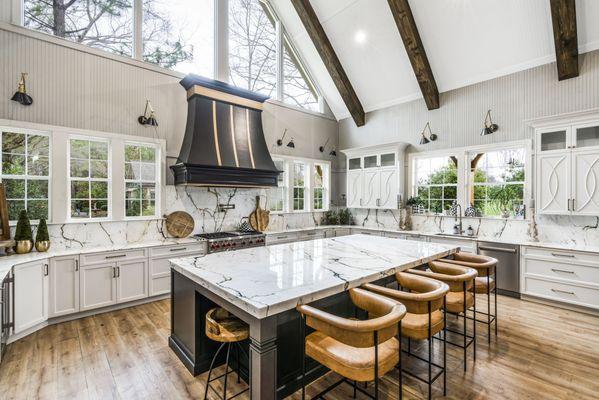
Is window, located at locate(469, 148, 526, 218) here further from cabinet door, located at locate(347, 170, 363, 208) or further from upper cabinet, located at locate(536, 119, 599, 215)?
cabinet door, located at locate(347, 170, 363, 208)

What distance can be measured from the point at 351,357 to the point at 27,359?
3062mm

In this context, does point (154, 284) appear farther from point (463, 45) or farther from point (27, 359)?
point (463, 45)

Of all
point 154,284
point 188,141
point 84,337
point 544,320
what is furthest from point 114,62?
point 544,320

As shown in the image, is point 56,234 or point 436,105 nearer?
point 56,234

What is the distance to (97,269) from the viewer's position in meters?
3.83

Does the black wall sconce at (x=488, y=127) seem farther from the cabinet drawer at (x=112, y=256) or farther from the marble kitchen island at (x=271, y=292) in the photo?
the cabinet drawer at (x=112, y=256)

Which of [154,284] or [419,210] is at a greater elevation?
[419,210]

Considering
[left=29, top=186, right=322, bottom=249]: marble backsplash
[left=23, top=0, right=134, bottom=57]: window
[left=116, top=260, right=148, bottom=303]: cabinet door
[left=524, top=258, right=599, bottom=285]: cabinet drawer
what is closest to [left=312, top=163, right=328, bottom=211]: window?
[left=29, top=186, right=322, bottom=249]: marble backsplash

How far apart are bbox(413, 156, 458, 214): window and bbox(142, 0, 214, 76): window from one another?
4.62 meters

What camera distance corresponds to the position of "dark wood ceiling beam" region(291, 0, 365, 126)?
5900 mm

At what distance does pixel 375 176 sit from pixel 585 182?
3339 mm

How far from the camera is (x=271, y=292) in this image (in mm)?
1899

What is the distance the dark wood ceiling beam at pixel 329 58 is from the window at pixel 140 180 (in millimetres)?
3923

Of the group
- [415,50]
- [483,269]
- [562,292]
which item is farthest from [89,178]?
[562,292]
